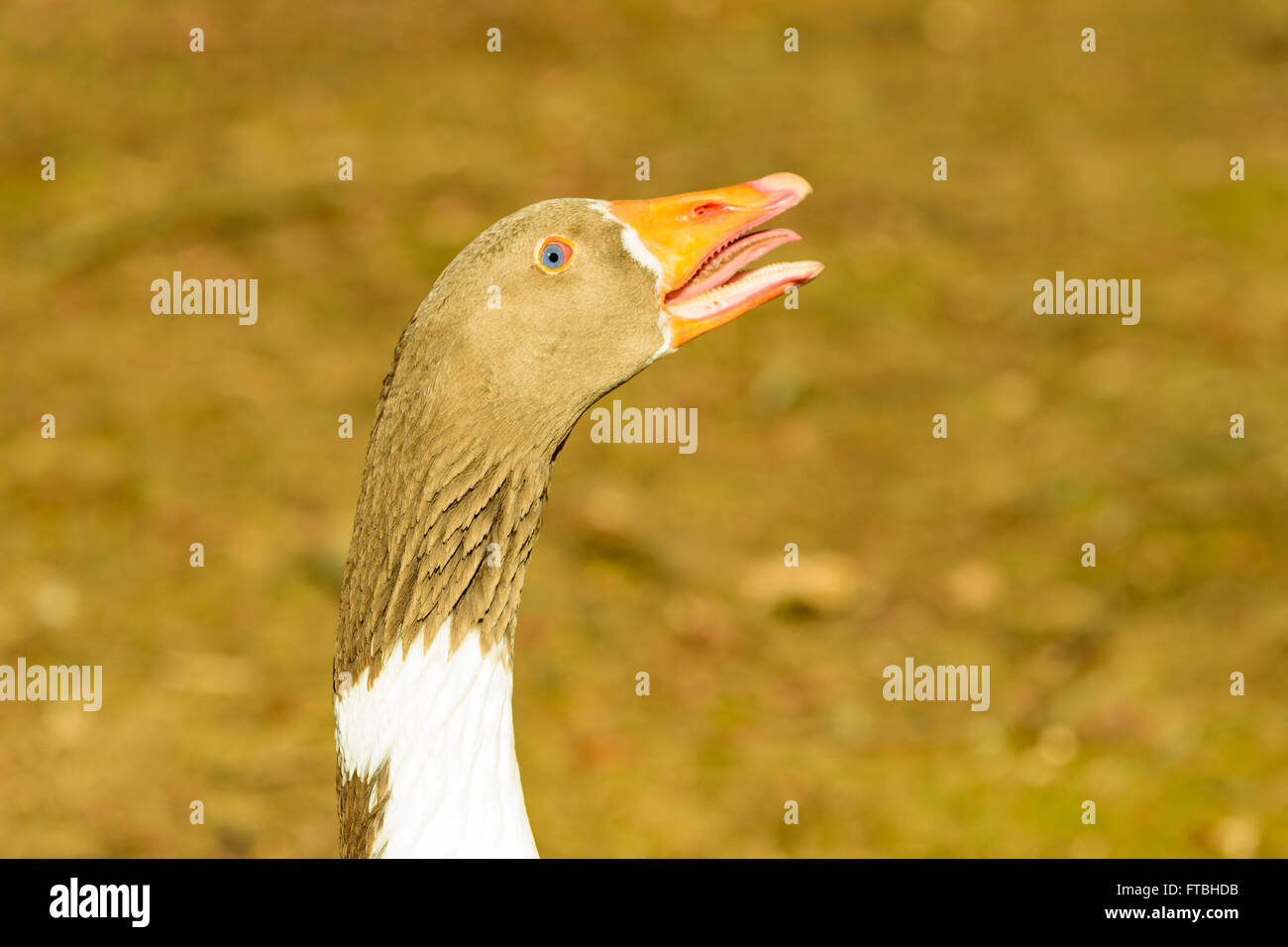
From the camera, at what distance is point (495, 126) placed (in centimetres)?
951

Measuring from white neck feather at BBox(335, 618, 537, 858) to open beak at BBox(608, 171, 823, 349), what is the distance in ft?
2.76

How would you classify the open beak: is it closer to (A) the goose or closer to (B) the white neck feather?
(A) the goose

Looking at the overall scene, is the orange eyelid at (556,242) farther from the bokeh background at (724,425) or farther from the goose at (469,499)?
the bokeh background at (724,425)

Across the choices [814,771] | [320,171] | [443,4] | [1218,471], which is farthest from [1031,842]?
[443,4]

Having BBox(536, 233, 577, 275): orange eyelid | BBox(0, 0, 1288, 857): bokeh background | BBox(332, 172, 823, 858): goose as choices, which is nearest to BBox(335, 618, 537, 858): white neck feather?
BBox(332, 172, 823, 858): goose

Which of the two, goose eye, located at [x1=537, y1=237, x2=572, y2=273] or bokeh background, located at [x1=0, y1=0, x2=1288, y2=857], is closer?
goose eye, located at [x1=537, y1=237, x2=572, y2=273]

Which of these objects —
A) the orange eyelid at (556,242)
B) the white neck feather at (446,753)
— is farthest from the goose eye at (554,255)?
the white neck feather at (446,753)

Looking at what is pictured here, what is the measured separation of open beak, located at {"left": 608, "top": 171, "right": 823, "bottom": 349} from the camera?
3152 millimetres

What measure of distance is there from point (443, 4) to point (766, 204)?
8.40m

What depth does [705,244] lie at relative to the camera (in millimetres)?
3168

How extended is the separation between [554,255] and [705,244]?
337 millimetres

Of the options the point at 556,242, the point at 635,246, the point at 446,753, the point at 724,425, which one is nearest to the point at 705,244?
the point at 635,246

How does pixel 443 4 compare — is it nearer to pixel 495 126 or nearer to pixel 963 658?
pixel 495 126
